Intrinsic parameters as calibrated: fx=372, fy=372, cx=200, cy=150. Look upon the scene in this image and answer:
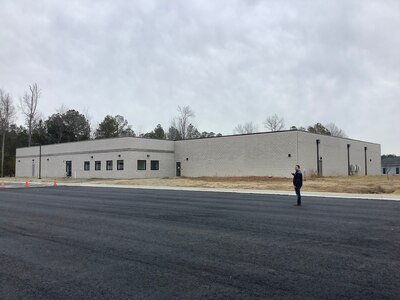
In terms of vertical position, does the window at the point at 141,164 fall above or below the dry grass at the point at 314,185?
above

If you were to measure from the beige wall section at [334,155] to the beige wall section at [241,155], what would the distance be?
71.1 inches

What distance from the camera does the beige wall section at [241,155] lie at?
43156 millimetres

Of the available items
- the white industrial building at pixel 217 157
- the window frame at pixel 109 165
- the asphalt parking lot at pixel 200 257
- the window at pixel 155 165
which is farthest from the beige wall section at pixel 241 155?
the asphalt parking lot at pixel 200 257

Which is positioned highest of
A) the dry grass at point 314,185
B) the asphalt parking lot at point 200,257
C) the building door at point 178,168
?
the building door at point 178,168

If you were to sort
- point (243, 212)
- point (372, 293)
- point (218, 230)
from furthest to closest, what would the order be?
point (243, 212)
point (218, 230)
point (372, 293)

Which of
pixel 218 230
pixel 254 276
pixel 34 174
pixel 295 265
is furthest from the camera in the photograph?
pixel 34 174

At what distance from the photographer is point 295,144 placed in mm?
42344

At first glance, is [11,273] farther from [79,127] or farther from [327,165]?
[79,127]

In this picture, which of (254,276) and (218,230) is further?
(218,230)

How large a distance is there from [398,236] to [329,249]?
9.14ft

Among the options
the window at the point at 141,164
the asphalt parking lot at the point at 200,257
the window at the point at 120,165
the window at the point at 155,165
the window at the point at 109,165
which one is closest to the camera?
the asphalt parking lot at the point at 200,257

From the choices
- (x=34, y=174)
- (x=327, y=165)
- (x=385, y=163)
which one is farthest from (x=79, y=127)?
(x=385, y=163)

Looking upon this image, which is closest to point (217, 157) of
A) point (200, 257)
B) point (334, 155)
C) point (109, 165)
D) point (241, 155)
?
point (241, 155)

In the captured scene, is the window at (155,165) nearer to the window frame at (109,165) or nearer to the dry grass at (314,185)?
the window frame at (109,165)
